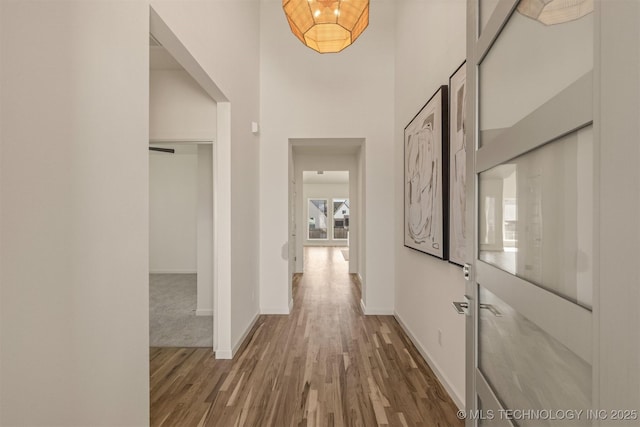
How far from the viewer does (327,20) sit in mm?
1912

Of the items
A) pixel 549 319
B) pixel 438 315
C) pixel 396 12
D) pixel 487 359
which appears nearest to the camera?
pixel 549 319

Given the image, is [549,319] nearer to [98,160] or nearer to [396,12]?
[98,160]

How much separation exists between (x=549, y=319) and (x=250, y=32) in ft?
12.8

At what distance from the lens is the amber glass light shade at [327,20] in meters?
1.86

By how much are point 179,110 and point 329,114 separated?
1.81 m

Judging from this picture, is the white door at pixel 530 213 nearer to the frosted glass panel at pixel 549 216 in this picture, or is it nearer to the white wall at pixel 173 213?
the frosted glass panel at pixel 549 216

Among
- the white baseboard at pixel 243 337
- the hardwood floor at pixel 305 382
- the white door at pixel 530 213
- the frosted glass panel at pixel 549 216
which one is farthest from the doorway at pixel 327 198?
the frosted glass panel at pixel 549 216

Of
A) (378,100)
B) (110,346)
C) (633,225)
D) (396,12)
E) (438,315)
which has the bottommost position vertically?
(438,315)

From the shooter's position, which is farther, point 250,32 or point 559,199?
point 250,32

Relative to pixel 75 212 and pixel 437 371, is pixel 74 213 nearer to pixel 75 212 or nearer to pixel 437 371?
pixel 75 212

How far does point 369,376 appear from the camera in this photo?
242 cm

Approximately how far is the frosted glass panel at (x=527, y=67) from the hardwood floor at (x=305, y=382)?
6.16ft

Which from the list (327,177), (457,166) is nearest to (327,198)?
(327,177)

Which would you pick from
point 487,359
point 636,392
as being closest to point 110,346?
point 487,359
